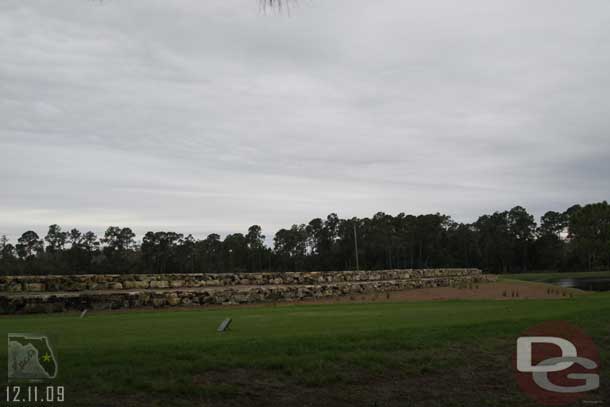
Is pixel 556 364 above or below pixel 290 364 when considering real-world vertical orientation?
below

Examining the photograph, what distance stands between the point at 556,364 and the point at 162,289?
17281 millimetres

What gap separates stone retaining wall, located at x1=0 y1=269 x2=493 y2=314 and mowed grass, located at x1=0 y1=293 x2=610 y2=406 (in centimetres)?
722

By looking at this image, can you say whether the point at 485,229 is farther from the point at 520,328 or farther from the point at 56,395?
the point at 56,395

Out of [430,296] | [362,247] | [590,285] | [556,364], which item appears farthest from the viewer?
[362,247]

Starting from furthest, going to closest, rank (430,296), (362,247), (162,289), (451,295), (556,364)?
1. (362,247)
2. (451,295)
3. (430,296)
4. (162,289)
5. (556,364)

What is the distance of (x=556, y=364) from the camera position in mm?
8969

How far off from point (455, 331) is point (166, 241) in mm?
60541

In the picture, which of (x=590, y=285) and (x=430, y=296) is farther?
(x=590, y=285)

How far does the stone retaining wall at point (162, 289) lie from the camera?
1848 cm

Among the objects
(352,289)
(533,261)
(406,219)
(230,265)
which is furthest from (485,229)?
(352,289)

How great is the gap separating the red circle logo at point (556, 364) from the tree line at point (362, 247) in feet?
152

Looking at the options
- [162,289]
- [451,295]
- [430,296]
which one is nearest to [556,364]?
[162,289]

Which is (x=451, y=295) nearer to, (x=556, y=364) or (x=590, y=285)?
(x=556, y=364)

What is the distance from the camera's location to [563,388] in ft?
26.7
